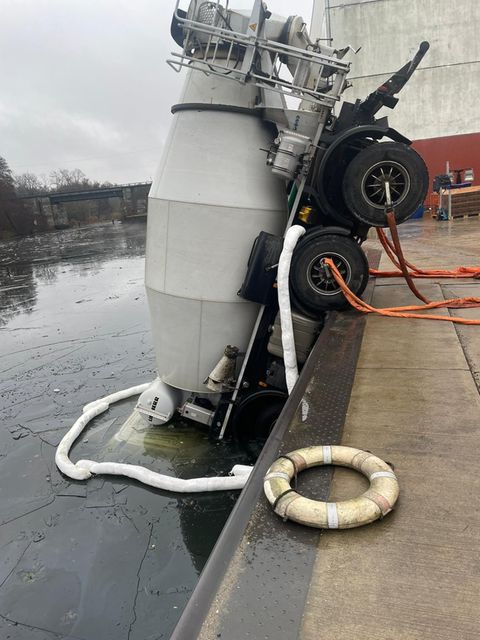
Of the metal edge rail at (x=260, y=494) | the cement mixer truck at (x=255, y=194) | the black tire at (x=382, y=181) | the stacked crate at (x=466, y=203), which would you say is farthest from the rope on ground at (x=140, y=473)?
the stacked crate at (x=466, y=203)

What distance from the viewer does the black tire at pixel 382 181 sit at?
420 centimetres

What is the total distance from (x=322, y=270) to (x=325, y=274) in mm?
51

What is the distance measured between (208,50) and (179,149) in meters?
0.98

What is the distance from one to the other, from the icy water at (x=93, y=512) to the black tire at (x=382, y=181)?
296 cm

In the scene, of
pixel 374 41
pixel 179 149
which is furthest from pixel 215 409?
pixel 374 41

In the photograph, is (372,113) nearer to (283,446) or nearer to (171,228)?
(171,228)

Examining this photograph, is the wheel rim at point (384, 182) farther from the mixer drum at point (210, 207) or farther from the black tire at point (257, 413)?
the black tire at point (257, 413)

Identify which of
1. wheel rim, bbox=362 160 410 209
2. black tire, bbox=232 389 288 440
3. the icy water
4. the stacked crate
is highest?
the stacked crate

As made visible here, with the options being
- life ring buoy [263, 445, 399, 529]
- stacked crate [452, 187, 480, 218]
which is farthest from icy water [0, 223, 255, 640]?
stacked crate [452, 187, 480, 218]

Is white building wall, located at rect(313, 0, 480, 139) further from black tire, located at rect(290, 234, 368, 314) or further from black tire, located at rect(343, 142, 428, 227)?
black tire, located at rect(290, 234, 368, 314)

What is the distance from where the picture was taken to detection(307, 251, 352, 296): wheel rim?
451 cm

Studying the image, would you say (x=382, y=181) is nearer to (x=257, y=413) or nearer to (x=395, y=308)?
(x=395, y=308)

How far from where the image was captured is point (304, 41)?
4.51m

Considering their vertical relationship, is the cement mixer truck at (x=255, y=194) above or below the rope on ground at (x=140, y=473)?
above
